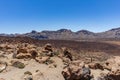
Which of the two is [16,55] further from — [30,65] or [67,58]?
[67,58]

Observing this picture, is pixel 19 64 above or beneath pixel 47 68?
above

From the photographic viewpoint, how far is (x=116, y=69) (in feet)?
61.2

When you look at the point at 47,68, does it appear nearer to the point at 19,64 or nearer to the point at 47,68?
the point at 47,68

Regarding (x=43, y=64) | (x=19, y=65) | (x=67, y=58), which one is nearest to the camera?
(x=19, y=65)

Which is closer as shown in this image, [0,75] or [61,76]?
[0,75]

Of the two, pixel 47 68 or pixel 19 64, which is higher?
pixel 19 64

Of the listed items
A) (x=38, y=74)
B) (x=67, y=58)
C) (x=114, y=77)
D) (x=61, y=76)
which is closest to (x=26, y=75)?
(x=38, y=74)

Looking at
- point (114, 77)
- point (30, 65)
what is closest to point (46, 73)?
point (30, 65)

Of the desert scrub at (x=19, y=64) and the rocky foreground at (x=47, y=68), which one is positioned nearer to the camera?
the rocky foreground at (x=47, y=68)

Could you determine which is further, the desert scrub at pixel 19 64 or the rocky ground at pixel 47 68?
the desert scrub at pixel 19 64

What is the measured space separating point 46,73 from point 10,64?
3509 millimetres

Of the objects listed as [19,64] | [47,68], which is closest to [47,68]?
[47,68]

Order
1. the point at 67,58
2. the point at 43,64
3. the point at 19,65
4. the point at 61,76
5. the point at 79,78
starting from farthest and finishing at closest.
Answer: the point at 67,58, the point at 43,64, the point at 19,65, the point at 61,76, the point at 79,78

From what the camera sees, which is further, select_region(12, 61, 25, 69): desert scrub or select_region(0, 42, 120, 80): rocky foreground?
select_region(12, 61, 25, 69): desert scrub
